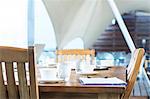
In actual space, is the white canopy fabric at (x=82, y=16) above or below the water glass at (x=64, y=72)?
above

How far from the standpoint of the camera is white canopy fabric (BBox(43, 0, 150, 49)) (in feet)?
17.1

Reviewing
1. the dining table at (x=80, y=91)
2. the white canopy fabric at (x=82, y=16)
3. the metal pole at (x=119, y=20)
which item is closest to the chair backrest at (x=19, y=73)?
the dining table at (x=80, y=91)

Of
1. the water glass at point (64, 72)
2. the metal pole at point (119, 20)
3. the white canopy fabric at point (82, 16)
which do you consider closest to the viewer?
the water glass at point (64, 72)

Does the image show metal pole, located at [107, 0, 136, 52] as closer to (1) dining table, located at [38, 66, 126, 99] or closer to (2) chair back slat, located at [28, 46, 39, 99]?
(1) dining table, located at [38, 66, 126, 99]

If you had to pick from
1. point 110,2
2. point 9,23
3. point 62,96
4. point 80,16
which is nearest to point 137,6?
point 110,2

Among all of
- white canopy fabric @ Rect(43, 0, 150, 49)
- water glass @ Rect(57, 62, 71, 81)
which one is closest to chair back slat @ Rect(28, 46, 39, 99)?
water glass @ Rect(57, 62, 71, 81)

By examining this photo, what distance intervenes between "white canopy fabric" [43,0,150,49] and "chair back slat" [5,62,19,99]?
374cm

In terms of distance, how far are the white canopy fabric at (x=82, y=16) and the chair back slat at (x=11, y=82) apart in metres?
3.74

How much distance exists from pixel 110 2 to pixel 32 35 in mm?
1799

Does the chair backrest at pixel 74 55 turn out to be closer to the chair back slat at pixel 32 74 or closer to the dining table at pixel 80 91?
the dining table at pixel 80 91

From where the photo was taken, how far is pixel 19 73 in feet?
4.16

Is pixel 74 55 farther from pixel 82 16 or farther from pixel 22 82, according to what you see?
pixel 82 16

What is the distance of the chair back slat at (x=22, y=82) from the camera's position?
4.11 ft

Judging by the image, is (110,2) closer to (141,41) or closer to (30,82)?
(141,41)
